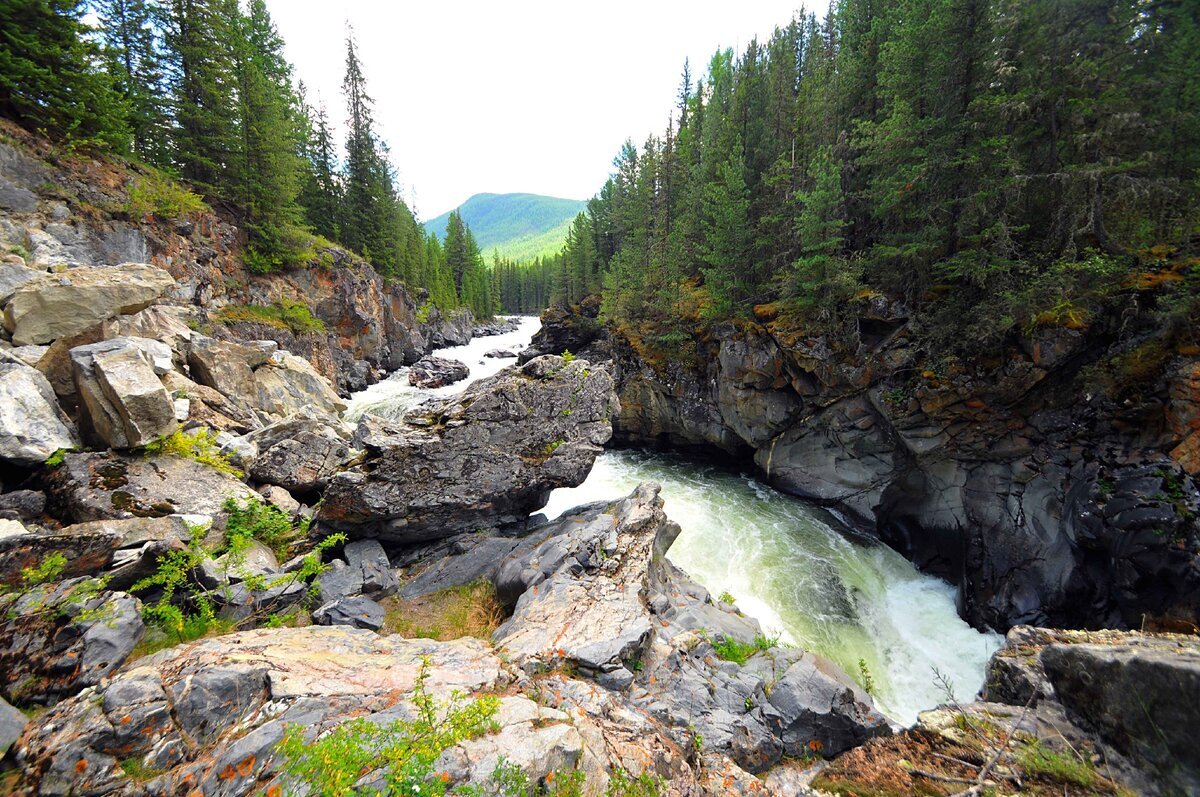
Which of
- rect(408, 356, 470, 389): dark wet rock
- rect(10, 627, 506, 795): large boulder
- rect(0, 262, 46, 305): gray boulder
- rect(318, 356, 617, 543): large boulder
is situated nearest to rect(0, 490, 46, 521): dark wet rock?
rect(318, 356, 617, 543): large boulder

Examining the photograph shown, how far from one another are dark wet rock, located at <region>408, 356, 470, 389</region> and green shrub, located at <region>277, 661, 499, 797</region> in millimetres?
26435

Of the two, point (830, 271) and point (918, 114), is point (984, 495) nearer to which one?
point (830, 271)

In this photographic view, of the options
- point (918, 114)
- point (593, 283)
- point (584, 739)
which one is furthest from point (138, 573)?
point (593, 283)

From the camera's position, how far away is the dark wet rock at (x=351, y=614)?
6.81 meters

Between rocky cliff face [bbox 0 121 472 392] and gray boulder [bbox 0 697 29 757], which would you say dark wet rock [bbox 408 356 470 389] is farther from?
gray boulder [bbox 0 697 29 757]

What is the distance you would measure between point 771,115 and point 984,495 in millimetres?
24455

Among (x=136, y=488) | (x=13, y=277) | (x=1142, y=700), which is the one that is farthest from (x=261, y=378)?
(x=1142, y=700)

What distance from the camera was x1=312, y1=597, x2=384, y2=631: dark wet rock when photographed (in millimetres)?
6809

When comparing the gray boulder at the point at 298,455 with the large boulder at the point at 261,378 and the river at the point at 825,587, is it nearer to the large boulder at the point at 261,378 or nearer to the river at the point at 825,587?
the large boulder at the point at 261,378

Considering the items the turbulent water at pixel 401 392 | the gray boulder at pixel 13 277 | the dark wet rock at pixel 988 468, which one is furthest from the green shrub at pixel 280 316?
the dark wet rock at pixel 988 468

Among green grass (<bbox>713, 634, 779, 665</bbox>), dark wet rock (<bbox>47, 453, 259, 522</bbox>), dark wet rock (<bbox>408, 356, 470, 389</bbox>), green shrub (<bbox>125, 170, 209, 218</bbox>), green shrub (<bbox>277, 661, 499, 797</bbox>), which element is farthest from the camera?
dark wet rock (<bbox>408, 356, 470, 389</bbox>)

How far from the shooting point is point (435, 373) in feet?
101

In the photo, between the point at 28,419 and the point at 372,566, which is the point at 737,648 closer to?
the point at 372,566

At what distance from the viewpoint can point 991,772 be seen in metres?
3.97
